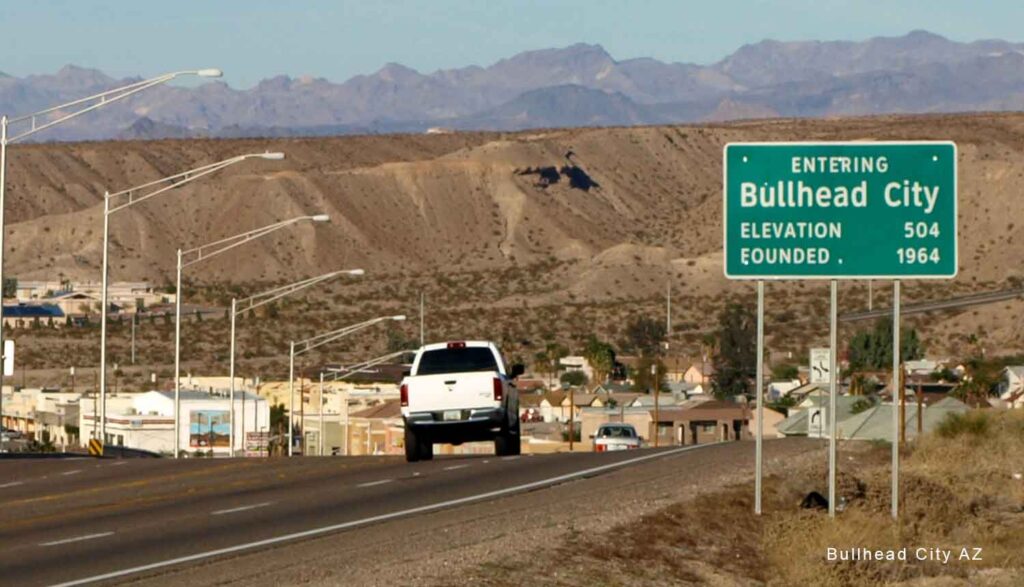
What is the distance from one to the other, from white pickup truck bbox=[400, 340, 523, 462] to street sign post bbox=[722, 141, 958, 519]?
39.8 ft

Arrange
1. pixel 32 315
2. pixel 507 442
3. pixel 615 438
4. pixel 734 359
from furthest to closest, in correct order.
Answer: pixel 32 315 < pixel 734 359 < pixel 615 438 < pixel 507 442

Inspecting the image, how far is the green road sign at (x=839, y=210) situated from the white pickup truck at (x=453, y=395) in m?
12.2

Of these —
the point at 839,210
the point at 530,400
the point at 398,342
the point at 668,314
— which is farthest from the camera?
the point at 668,314

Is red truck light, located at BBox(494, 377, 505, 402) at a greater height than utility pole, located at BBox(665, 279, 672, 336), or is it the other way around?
utility pole, located at BBox(665, 279, 672, 336)

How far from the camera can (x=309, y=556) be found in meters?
19.6

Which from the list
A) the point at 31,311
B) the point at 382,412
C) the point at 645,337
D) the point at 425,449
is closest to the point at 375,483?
the point at 425,449

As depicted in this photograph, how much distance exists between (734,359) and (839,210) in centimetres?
7991

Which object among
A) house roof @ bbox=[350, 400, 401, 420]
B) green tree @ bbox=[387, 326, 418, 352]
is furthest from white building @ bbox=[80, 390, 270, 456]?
green tree @ bbox=[387, 326, 418, 352]

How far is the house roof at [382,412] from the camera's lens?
86.4 m

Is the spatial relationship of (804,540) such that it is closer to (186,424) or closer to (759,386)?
(759,386)

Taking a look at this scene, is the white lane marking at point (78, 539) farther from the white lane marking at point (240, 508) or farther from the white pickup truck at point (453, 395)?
the white pickup truck at point (453, 395)

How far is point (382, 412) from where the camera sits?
88188 mm

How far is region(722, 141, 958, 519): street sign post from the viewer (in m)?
22.6

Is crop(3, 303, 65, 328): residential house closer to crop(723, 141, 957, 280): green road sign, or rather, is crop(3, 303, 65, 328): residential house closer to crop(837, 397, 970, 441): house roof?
crop(837, 397, 970, 441): house roof
